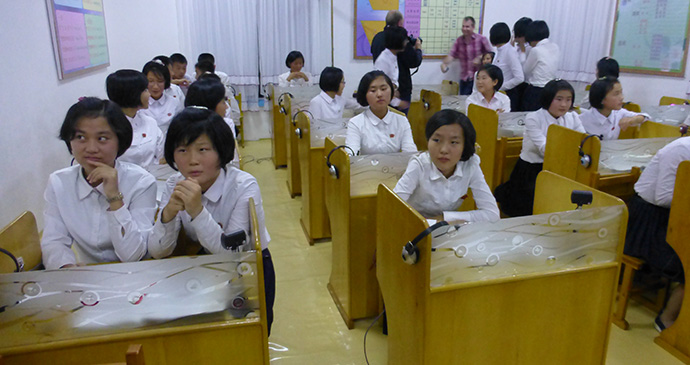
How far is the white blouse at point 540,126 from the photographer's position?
3.12 meters

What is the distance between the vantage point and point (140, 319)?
1.12 metres

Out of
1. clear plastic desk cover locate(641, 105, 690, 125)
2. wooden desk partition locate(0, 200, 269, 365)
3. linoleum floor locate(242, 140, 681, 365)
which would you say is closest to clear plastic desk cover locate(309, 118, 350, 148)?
linoleum floor locate(242, 140, 681, 365)

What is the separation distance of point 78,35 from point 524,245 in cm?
336

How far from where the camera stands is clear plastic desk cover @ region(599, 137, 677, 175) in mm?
2666

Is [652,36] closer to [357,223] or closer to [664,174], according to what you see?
[664,174]

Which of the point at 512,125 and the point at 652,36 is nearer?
the point at 512,125

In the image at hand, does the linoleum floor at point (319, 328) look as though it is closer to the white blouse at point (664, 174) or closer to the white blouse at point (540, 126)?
the white blouse at point (664, 174)

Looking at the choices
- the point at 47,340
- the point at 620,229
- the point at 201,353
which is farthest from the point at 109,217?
the point at 620,229

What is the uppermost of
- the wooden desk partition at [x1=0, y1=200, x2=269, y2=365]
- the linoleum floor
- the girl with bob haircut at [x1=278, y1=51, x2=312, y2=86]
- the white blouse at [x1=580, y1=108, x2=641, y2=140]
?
the girl with bob haircut at [x1=278, y1=51, x2=312, y2=86]

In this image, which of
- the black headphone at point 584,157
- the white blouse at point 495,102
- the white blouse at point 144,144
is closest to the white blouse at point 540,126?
the black headphone at point 584,157

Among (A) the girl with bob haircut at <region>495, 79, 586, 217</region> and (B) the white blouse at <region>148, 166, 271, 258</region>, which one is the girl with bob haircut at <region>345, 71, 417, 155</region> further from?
(B) the white blouse at <region>148, 166, 271, 258</region>

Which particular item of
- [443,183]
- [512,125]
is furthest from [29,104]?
[512,125]

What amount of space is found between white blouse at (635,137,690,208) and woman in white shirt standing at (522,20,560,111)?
10.1ft

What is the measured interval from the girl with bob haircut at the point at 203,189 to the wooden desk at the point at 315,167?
1.56m
